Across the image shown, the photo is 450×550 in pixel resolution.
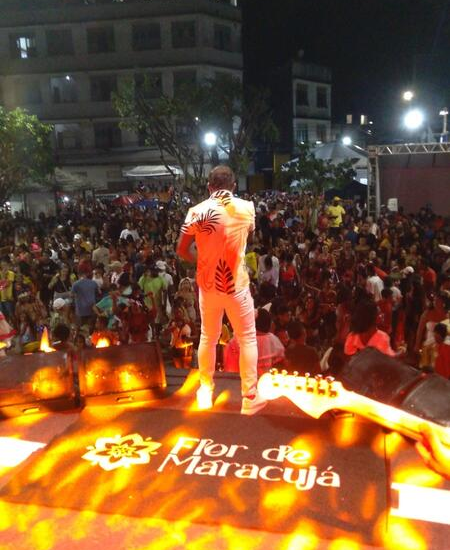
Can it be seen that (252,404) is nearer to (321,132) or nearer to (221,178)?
(221,178)

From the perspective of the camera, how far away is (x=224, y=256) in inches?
141

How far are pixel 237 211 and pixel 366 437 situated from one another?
68.4 inches

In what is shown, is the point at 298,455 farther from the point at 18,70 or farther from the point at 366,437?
the point at 18,70

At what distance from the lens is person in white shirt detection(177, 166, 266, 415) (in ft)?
11.6

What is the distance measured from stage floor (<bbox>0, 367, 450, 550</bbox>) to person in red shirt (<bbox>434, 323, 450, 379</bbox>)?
2.20m

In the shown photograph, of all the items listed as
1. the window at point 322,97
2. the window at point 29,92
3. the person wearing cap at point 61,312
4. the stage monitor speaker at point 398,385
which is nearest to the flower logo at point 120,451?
the stage monitor speaker at point 398,385

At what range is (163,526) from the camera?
2695 mm

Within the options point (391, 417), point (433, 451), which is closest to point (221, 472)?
point (391, 417)

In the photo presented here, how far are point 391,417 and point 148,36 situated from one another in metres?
34.1

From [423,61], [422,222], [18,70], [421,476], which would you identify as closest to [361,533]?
[421,476]

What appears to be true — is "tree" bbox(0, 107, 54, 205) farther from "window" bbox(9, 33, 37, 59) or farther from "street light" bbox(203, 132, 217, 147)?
"window" bbox(9, 33, 37, 59)

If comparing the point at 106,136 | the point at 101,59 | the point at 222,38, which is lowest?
the point at 106,136

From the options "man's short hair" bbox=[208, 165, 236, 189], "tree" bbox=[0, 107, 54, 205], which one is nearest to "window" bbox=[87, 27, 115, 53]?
"tree" bbox=[0, 107, 54, 205]

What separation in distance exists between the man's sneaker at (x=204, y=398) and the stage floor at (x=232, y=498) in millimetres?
132
